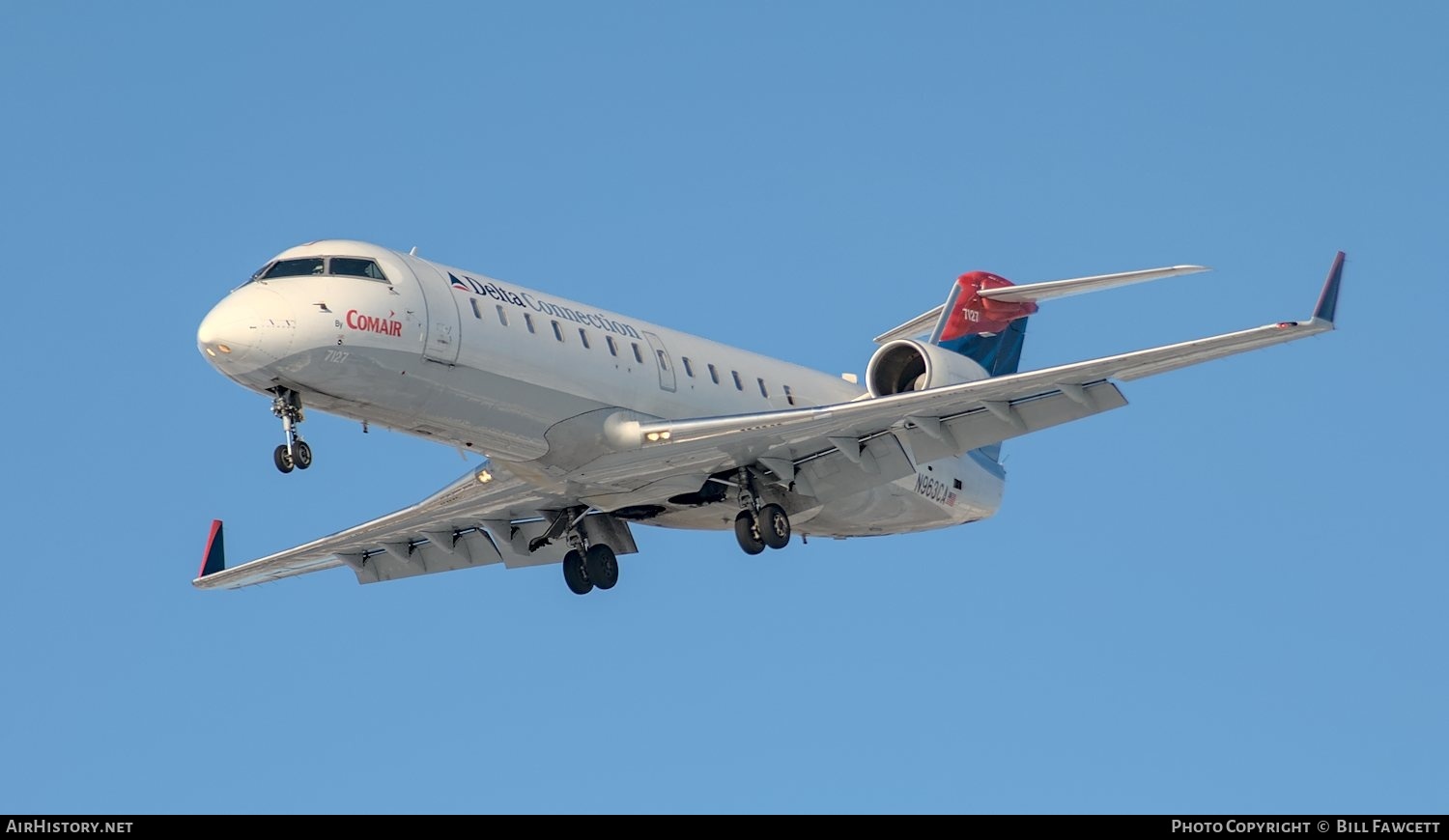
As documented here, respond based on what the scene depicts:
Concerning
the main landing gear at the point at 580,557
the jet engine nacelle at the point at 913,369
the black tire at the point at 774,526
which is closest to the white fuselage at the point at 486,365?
the black tire at the point at 774,526

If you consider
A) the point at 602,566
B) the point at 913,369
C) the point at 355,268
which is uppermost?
the point at 355,268

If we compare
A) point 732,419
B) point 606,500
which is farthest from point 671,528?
point 732,419

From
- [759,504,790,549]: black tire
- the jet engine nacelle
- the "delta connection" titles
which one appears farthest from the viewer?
the jet engine nacelle

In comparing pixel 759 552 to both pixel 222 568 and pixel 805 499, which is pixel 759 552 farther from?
pixel 222 568

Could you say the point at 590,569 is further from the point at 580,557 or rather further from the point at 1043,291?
the point at 1043,291

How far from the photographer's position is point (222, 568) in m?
32.3

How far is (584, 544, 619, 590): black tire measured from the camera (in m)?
29.1

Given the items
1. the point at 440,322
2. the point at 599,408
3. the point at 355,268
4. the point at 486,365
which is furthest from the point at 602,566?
the point at 355,268

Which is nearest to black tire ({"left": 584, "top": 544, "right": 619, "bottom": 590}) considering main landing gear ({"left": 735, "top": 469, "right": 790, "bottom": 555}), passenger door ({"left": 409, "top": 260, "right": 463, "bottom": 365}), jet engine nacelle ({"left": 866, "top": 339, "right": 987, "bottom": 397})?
main landing gear ({"left": 735, "top": 469, "right": 790, "bottom": 555})

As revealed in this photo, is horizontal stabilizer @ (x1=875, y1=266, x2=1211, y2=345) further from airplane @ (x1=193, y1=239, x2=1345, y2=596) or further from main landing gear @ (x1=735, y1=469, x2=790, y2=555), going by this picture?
main landing gear @ (x1=735, y1=469, x2=790, y2=555)

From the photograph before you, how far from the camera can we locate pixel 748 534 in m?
27.5

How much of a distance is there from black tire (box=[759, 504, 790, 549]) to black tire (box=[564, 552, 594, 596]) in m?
3.08

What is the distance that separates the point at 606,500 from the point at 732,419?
2.70 metres

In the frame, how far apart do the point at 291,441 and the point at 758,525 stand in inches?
252
